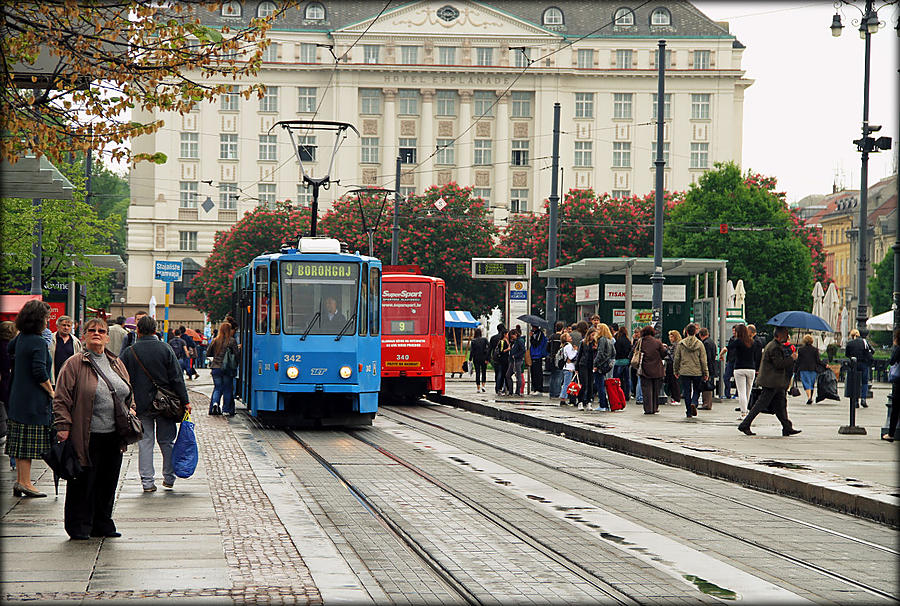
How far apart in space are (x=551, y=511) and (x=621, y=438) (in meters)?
7.42

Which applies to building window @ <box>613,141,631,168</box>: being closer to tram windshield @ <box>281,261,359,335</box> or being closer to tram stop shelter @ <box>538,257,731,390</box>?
tram stop shelter @ <box>538,257,731,390</box>

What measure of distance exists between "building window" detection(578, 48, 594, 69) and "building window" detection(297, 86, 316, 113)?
19038mm

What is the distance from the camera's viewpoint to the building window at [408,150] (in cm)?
8750

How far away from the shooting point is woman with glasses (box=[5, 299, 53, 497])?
34.9 feet

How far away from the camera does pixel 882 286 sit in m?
96.4

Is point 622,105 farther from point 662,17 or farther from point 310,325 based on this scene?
point 310,325

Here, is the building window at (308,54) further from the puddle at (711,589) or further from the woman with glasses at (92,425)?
the puddle at (711,589)

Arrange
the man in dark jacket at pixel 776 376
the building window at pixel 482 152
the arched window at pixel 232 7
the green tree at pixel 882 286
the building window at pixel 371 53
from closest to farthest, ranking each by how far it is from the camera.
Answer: the arched window at pixel 232 7
the man in dark jacket at pixel 776 376
the building window at pixel 482 152
the building window at pixel 371 53
the green tree at pixel 882 286

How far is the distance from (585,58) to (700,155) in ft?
35.2

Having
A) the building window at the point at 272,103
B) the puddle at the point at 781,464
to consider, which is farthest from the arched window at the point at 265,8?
the building window at the point at 272,103

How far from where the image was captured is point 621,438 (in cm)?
1852

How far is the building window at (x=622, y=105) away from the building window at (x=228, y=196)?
27.6 meters

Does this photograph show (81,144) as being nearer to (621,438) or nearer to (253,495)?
(253,495)

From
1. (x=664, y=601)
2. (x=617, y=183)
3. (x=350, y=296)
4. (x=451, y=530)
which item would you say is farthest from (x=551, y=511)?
(x=617, y=183)
